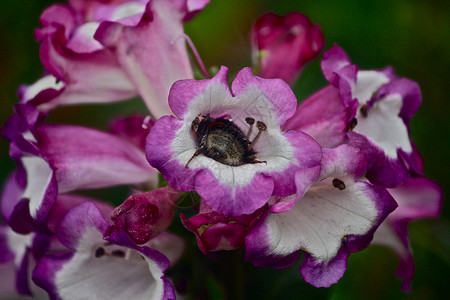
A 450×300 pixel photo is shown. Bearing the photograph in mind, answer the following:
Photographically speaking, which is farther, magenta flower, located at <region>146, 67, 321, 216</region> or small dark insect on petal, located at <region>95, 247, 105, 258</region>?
small dark insect on petal, located at <region>95, 247, 105, 258</region>

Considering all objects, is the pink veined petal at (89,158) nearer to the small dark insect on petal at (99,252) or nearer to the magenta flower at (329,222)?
the small dark insect on petal at (99,252)

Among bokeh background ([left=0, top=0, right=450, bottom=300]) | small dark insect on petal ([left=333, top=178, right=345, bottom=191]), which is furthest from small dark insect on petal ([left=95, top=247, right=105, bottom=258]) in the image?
small dark insect on petal ([left=333, top=178, right=345, bottom=191])

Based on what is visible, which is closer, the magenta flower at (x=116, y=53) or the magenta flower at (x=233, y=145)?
the magenta flower at (x=233, y=145)

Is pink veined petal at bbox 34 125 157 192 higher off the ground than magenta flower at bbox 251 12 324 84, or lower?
lower

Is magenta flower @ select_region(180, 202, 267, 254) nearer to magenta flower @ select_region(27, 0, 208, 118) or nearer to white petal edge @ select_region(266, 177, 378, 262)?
white petal edge @ select_region(266, 177, 378, 262)

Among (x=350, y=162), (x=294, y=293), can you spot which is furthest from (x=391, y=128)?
(x=294, y=293)

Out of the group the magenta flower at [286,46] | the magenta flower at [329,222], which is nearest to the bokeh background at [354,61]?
the magenta flower at [286,46]

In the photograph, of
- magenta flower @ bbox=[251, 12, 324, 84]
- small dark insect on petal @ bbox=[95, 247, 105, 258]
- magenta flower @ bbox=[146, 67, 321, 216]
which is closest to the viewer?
magenta flower @ bbox=[146, 67, 321, 216]

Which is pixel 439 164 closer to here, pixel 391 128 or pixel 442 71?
pixel 442 71
